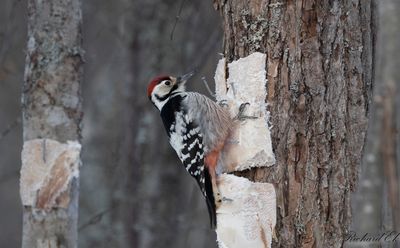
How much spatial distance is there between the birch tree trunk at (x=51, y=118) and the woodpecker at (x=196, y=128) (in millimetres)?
607

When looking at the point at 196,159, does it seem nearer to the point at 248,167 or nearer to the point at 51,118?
the point at 248,167

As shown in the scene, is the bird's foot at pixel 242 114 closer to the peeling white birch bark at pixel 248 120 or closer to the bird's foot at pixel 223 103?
the peeling white birch bark at pixel 248 120

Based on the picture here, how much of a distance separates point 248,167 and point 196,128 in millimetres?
943

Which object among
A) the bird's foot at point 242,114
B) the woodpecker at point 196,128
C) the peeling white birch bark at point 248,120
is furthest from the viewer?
the woodpecker at point 196,128

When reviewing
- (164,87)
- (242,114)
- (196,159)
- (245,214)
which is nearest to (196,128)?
(196,159)

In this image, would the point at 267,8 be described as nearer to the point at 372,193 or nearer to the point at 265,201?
the point at 265,201

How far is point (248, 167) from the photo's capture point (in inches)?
148

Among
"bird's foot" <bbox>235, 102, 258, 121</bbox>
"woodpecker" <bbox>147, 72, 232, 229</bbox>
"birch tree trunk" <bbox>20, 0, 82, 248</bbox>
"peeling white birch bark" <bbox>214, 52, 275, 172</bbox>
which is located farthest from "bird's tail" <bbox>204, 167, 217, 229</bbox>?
"birch tree trunk" <bbox>20, 0, 82, 248</bbox>

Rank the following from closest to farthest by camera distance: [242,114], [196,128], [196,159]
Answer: [242,114] → [196,159] → [196,128]

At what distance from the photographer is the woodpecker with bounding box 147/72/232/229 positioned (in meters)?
4.10

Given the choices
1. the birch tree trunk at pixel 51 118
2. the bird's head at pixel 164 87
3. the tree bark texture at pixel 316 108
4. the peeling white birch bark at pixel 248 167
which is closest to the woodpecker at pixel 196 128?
the bird's head at pixel 164 87

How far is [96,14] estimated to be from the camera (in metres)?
9.76

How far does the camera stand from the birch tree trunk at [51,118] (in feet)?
14.7

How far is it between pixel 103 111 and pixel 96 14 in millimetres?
1255
